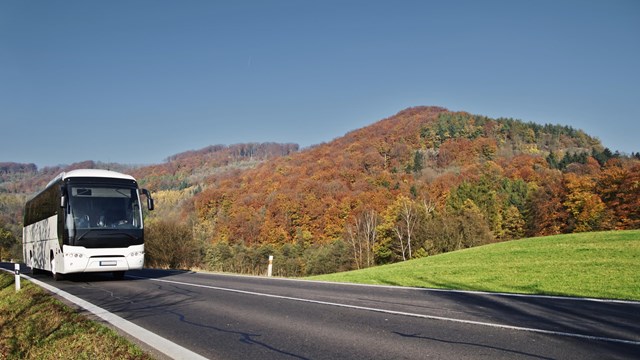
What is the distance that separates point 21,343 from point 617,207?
70524mm

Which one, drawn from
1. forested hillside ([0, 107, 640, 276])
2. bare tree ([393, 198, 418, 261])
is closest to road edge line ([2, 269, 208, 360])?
forested hillside ([0, 107, 640, 276])

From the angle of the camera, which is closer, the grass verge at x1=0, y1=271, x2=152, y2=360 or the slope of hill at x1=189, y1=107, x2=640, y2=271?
the grass verge at x1=0, y1=271, x2=152, y2=360

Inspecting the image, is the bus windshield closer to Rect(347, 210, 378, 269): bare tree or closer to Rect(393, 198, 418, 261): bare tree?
Rect(347, 210, 378, 269): bare tree

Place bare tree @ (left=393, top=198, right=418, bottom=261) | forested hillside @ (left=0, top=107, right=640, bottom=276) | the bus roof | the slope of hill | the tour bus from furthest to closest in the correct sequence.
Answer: the slope of hill < bare tree @ (left=393, top=198, right=418, bottom=261) < forested hillside @ (left=0, top=107, right=640, bottom=276) < the bus roof < the tour bus

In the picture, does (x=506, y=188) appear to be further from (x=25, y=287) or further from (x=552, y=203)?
(x=25, y=287)

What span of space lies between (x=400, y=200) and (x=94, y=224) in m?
66.8

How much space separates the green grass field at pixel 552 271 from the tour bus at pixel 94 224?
714 centimetres

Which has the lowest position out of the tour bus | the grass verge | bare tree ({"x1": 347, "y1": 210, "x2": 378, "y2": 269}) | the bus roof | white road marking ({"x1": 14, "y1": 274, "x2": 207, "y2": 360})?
bare tree ({"x1": 347, "y1": 210, "x2": 378, "y2": 269})

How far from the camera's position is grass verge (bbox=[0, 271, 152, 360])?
6340 mm

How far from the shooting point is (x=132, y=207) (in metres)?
16.4

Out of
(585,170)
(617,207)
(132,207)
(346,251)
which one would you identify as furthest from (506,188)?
(132,207)

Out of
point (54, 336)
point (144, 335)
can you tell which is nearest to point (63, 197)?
point (54, 336)

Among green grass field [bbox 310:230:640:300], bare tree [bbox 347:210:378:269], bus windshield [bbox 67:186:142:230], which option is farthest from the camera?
bare tree [bbox 347:210:378:269]

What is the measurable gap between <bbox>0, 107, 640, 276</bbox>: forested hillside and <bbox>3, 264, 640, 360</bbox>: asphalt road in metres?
11.6
